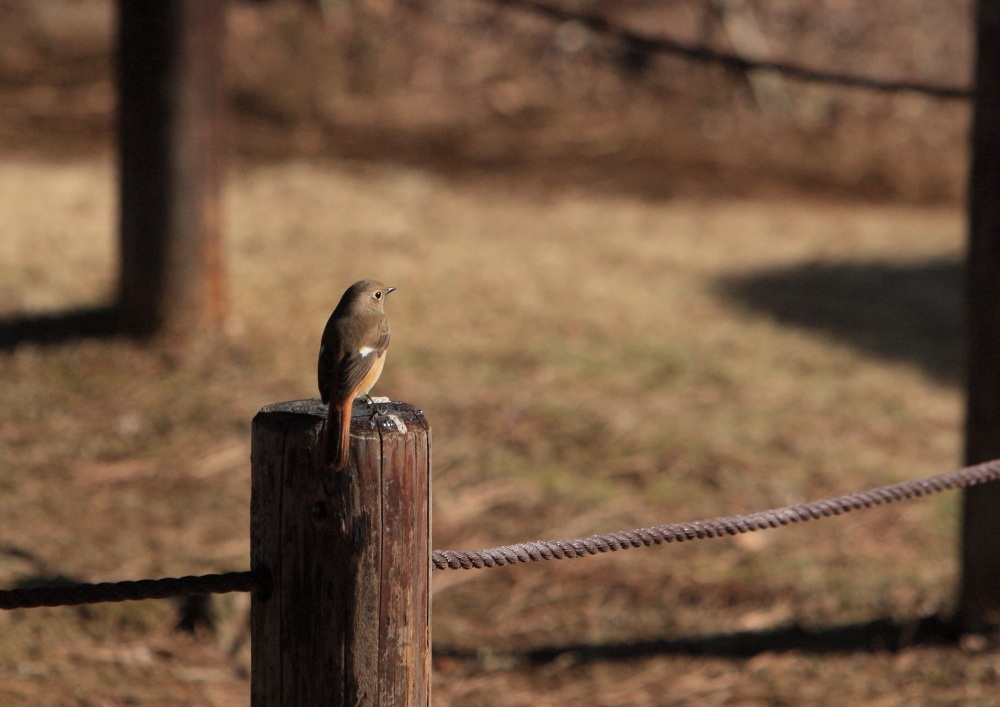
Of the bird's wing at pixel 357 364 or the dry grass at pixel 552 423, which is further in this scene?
the dry grass at pixel 552 423

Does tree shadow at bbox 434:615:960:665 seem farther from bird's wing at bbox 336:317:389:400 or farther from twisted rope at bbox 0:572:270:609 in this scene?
twisted rope at bbox 0:572:270:609

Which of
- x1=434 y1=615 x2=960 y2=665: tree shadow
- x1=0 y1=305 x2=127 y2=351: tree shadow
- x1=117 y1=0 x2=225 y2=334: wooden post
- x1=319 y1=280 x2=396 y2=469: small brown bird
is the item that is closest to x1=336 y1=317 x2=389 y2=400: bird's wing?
x1=319 y1=280 x2=396 y2=469: small brown bird

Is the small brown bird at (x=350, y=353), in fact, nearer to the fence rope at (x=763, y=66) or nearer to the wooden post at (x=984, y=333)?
the wooden post at (x=984, y=333)

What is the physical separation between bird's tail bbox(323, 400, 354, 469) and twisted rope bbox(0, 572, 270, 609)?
22cm

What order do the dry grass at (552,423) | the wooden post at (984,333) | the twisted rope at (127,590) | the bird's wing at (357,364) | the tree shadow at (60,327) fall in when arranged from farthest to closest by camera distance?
1. the tree shadow at (60,327)
2. the dry grass at (552,423)
3. the wooden post at (984,333)
4. the bird's wing at (357,364)
5. the twisted rope at (127,590)

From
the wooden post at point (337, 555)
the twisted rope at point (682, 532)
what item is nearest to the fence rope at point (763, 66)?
the twisted rope at point (682, 532)

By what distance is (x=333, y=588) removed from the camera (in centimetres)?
197

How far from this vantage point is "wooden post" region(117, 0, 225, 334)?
5609mm

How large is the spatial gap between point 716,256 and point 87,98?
498 centimetres

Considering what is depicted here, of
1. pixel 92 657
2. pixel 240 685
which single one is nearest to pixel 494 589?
pixel 240 685

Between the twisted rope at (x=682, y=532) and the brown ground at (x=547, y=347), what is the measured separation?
47.0 inches

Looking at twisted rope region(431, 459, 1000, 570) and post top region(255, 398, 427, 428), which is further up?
post top region(255, 398, 427, 428)

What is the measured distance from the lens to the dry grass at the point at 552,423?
152 inches

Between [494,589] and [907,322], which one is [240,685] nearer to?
[494,589]
